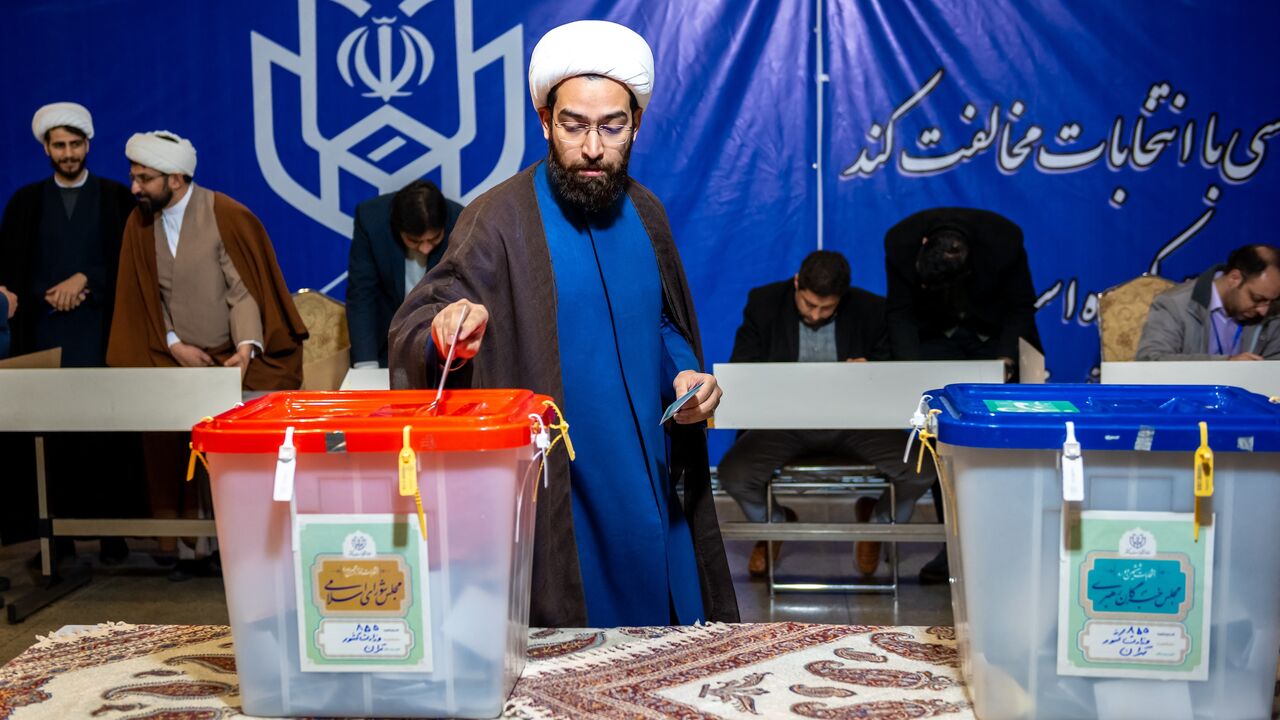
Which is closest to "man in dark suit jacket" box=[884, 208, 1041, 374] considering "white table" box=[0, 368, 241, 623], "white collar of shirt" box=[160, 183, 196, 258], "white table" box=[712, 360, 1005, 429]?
"white table" box=[712, 360, 1005, 429]

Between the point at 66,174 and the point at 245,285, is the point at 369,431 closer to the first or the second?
the point at 245,285

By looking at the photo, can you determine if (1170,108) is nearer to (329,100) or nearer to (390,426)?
(329,100)

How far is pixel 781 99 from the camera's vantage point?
18.1 feet

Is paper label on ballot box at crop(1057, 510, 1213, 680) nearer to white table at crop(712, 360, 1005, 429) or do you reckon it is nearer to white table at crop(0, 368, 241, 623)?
white table at crop(712, 360, 1005, 429)

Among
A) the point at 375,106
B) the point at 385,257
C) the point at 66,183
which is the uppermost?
the point at 375,106

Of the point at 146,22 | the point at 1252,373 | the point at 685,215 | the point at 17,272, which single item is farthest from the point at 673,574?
the point at 146,22

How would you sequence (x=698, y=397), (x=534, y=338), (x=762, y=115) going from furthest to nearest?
(x=762, y=115) → (x=534, y=338) → (x=698, y=397)

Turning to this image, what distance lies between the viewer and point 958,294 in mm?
4816

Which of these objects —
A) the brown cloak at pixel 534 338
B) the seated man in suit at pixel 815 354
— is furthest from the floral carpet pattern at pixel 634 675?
the seated man in suit at pixel 815 354

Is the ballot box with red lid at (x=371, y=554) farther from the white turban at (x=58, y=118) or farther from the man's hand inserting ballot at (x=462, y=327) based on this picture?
the white turban at (x=58, y=118)

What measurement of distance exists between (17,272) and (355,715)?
463cm

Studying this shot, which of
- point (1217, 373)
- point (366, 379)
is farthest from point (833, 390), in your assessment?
point (366, 379)

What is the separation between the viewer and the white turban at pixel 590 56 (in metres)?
2.02

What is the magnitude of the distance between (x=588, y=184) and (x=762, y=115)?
3.63m
